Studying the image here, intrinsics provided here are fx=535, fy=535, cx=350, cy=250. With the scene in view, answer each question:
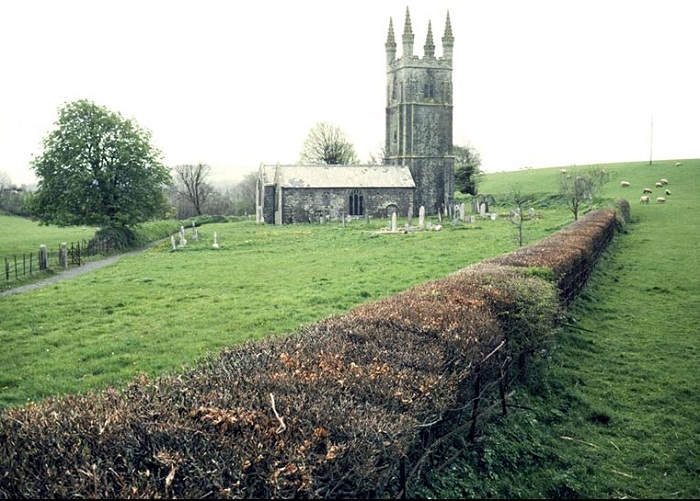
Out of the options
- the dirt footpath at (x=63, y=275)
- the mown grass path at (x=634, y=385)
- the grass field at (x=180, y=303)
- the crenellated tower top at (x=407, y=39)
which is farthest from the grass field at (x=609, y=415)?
the crenellated tower top at (x=407, y=39)

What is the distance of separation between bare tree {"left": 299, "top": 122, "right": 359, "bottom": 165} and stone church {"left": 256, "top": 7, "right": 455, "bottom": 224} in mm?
21464

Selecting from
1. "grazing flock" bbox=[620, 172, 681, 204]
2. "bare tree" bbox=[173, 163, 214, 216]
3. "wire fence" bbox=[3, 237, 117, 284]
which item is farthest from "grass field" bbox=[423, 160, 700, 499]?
"bare tree" bbox=[173, 163, 214, 216]

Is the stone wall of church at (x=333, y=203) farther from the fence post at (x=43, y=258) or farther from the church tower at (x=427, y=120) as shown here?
the fence post at (x=43, y=258)

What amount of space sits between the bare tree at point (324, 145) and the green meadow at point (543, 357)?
53.9 meters

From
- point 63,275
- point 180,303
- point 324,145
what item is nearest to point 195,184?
point 324,145

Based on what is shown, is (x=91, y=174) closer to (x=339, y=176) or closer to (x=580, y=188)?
(x=339, y=176)

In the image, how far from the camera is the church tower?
2173 inches

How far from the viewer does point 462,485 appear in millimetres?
5102

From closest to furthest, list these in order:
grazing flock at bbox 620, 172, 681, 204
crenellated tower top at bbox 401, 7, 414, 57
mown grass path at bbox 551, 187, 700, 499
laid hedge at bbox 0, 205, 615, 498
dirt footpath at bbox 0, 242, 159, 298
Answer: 1. laid hedge at bbox 0, 205, 615, 498
2. mown grass path at bbox 551, 187, 700, 499
3. dirt footpath at bbox 0, 242, 159, 298
4. grazing flock at bbox 620, 172, 681, 204
5. crenellated tower top at bbox 401, 7, 414, 57

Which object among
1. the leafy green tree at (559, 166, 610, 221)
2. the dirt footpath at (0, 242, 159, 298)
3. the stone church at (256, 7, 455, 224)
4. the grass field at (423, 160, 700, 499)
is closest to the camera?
the grass field at (423, 160, 700, 499)

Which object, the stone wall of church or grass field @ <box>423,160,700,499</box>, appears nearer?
grass field @ <box>423,160,700,499</box>

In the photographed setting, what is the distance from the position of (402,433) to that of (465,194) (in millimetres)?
72742

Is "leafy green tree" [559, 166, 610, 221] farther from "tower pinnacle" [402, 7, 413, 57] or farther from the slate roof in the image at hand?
"tower pinnacle" [402, 7, 413, 57]

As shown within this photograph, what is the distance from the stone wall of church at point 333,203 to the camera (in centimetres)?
5141
